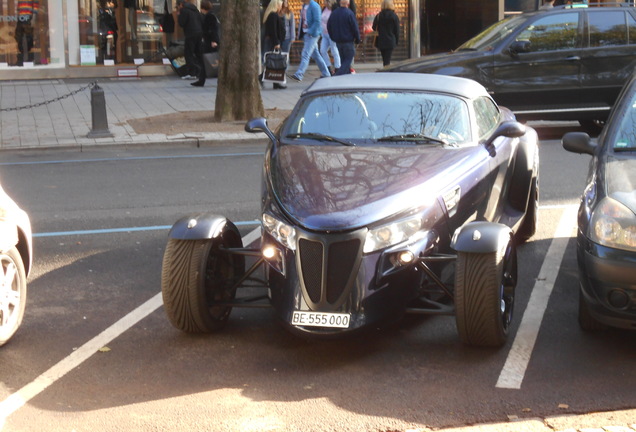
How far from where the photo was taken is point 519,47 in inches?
611

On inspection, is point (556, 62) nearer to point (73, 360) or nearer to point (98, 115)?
point (98, 115)

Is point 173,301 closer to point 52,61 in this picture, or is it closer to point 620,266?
point 620,266

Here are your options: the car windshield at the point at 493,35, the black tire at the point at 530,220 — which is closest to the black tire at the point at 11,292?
the black tire at the point at 530,220

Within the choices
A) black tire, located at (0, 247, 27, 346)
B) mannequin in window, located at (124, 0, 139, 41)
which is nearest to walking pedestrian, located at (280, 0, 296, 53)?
mannequin in window, located at (124, 0, 139, 41)

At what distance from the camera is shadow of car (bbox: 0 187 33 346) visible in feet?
21.2

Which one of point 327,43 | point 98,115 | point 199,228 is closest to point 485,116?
point 199,228

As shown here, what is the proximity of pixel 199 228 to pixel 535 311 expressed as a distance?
7.60 feet

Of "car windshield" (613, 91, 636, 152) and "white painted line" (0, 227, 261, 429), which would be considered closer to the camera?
"white painted line" (0, 227, 261, 429)

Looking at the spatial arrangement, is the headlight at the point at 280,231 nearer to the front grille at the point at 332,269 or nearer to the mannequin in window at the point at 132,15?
the front grille at the point at 332,269

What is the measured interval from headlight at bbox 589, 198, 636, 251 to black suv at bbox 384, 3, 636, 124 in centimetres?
940

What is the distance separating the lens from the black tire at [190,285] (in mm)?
6449

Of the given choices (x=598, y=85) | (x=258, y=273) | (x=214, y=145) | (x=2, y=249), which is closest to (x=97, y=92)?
(x=214, y=145)

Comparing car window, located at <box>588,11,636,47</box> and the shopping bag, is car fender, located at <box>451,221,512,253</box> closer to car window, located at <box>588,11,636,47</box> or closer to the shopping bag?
car window, located at <box>588,11,636,47</box>

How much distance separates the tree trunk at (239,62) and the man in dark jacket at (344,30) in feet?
15.8
